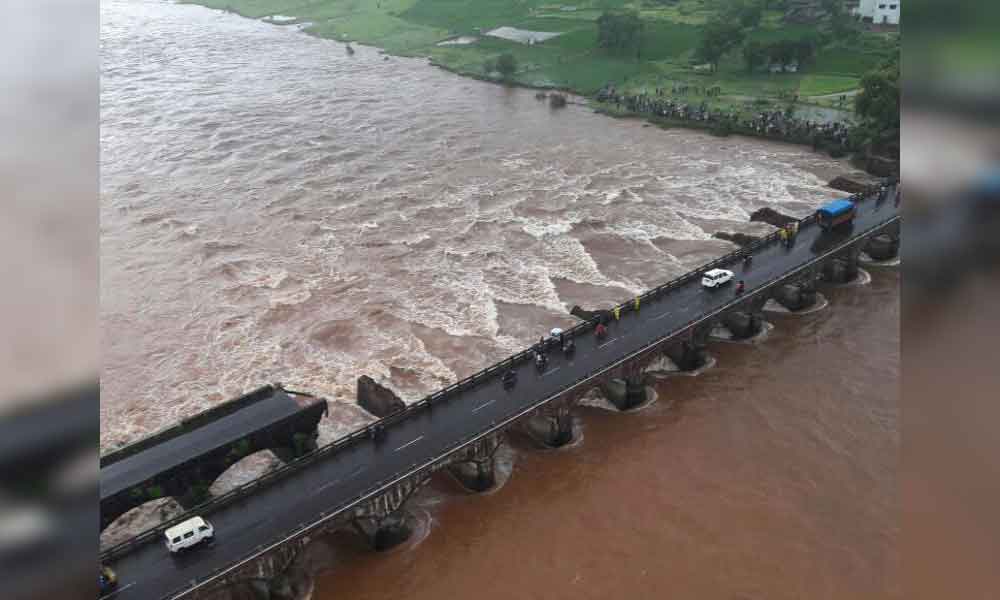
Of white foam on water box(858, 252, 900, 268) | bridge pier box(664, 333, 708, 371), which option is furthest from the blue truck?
bridge pier box(664, 333, 708, 371)

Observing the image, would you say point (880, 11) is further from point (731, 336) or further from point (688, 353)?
point (688, 353)

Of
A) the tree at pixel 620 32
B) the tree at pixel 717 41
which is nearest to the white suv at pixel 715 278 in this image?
the tree at pixel 717 41

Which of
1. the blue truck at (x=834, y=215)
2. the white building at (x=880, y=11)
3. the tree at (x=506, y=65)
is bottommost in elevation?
the blue truck at (x=834, y=215)

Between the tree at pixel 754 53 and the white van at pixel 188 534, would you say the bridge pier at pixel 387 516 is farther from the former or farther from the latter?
the tree at pixel 754 53

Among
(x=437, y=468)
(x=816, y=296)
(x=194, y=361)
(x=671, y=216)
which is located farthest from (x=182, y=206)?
(x=816, y=296)

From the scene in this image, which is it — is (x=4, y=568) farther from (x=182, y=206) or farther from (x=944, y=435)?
(x=182, y=206)

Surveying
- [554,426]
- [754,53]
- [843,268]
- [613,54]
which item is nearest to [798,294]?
[843,268]
